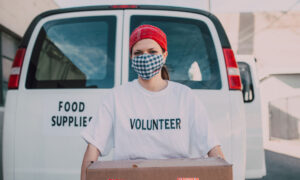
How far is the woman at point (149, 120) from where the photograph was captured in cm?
154

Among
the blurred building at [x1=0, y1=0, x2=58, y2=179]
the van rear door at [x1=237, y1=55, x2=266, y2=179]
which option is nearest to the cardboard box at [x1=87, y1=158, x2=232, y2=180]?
the van rear door at [x1=237, y1=55, x2=266, y2=179]

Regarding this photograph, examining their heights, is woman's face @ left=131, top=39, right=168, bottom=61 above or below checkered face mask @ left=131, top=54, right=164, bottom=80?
above

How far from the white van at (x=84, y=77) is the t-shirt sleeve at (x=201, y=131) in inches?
25.7

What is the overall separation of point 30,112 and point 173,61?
1.26 meters

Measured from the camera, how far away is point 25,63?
240 centimetres

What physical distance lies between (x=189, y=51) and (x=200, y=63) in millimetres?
144

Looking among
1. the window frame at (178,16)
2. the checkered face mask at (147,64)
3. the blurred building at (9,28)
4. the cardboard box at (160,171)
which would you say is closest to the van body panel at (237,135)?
the window frame at (178,16)

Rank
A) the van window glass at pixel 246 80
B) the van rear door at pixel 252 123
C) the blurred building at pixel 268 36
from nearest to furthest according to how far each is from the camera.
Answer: the van rear door at pixel 252 123 < the van window glass at pixel 246 80 < the blurred building at pixel 268 36

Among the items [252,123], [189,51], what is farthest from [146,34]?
[252,123]

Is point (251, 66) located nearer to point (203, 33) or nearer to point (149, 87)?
point (203, 33)

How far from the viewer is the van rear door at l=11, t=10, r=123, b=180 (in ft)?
7.12

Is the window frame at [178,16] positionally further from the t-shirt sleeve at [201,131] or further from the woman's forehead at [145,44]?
the t-shirt sleeve at [201,131]

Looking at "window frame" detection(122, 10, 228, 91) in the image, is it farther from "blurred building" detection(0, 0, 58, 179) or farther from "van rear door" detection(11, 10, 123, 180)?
"blurred building" detection(0, 0, 58, 179)

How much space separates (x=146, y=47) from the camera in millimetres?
1669
